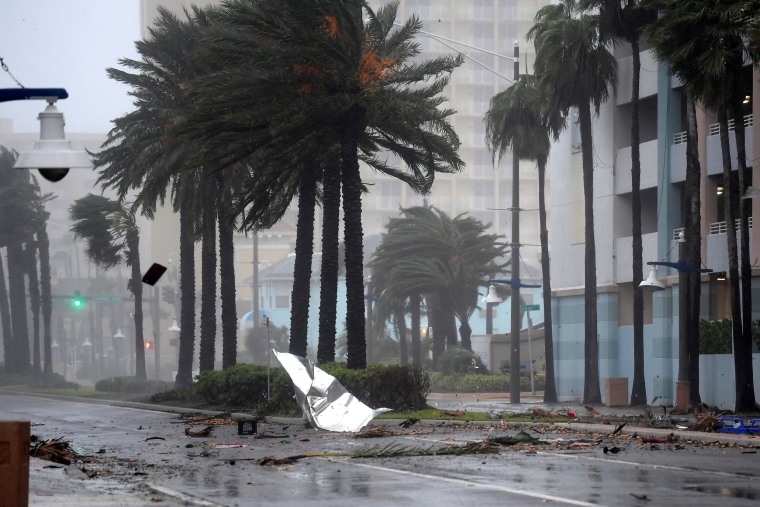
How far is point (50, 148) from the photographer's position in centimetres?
1277

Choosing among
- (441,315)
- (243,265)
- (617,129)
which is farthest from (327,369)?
(243,265)

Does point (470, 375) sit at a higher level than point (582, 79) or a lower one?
lower

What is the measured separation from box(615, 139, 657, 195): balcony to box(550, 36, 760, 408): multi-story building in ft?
0.12

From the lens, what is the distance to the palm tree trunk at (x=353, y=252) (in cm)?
3438

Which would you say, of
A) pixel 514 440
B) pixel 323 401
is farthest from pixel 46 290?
pixel 514 440

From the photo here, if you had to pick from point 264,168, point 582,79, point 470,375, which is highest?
point 582,79

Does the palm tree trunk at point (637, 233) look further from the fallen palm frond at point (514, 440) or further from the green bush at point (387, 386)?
the fallen palm frond at point (514, 440)

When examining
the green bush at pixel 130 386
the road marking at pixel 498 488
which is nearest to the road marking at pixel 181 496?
the road marking at pixel 498 488

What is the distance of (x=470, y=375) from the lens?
217 feet

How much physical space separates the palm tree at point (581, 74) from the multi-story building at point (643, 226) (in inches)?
80.4

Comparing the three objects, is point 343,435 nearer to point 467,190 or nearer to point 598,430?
point 598,430

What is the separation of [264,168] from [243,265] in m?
134

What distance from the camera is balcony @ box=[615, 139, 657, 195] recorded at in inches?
1885

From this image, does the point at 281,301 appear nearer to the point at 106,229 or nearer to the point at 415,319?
the point at 415,319
